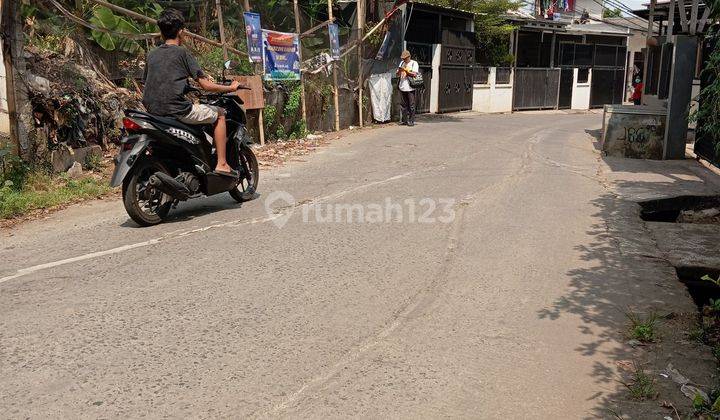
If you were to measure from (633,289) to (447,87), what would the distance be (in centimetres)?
2012

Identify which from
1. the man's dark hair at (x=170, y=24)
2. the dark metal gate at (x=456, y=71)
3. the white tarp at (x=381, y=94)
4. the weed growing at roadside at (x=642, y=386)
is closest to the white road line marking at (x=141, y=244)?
the man's dark hair at (x=170, y=24)

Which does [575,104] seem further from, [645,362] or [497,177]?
[645,362]

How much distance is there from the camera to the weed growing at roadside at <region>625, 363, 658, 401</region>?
346 centimetres

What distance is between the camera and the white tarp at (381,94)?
18.2 metres

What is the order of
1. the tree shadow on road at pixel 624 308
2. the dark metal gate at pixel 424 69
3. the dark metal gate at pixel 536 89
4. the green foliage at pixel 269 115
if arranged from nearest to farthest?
the tree shadow on road at pixel 624 308 < the green foliage at pixel 269 115 < the dark metal gate at pixel 424 69 < the dark metal gate at pixel 536 89

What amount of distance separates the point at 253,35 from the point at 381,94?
6452mm

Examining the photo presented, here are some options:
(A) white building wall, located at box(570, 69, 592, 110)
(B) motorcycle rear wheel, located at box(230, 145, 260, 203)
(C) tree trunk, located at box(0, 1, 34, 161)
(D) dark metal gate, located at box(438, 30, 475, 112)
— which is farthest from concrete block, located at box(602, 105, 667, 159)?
(A) white building wall, located at box(570, 69, 592, 110)

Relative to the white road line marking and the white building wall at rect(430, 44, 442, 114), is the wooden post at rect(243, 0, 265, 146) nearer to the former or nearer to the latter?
the white road line marking

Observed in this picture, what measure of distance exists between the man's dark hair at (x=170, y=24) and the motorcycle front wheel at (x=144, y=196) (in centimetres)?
137

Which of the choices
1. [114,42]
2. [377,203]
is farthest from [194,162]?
[114,42]

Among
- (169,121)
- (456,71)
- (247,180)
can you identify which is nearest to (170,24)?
(169,121)

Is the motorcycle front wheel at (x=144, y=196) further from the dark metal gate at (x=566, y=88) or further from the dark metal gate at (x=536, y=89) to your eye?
the dark metal gate at (x=566, y=88)

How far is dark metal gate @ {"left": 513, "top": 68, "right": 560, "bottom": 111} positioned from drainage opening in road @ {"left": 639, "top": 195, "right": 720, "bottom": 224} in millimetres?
20453

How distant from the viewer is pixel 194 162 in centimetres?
712
